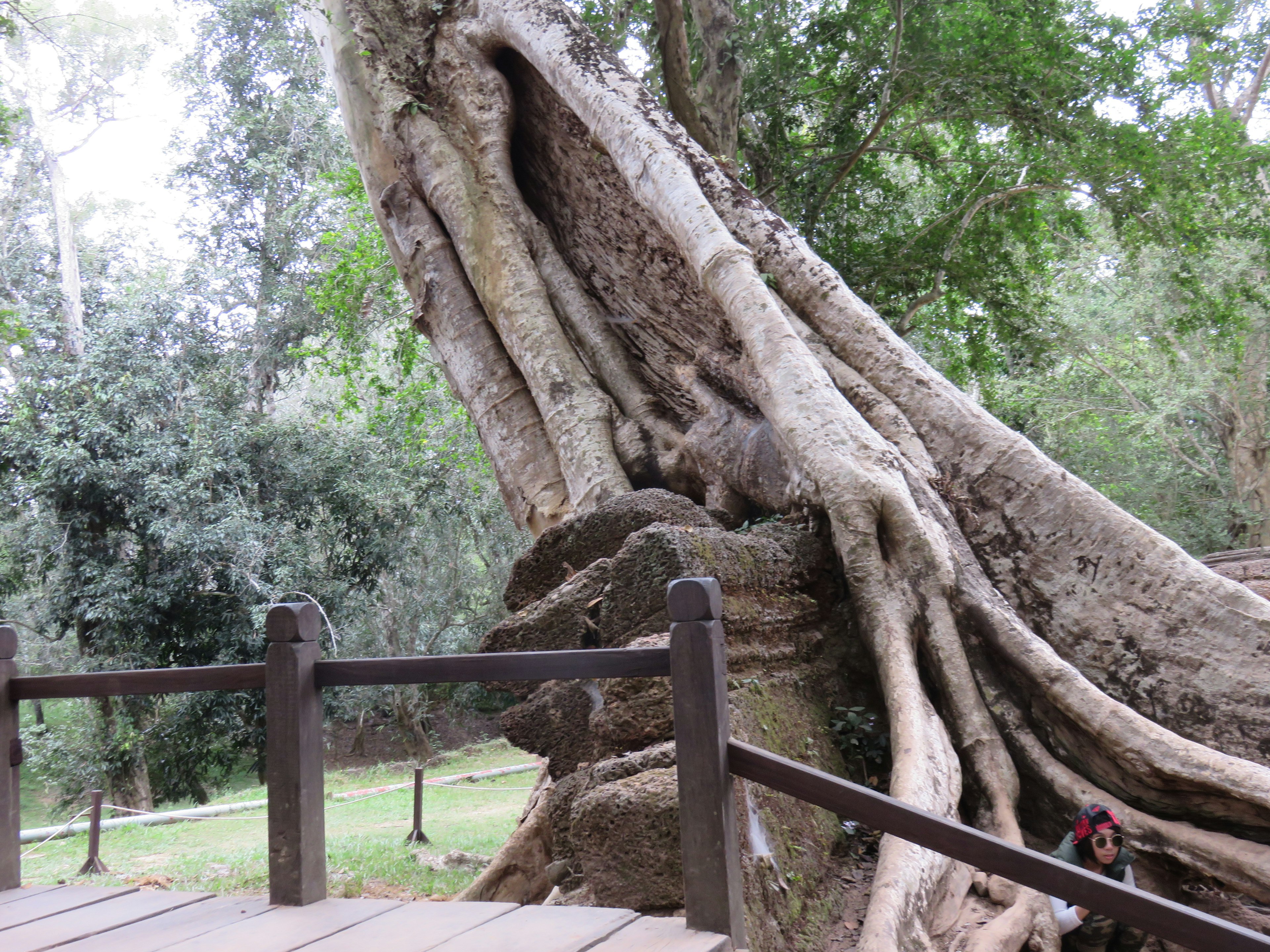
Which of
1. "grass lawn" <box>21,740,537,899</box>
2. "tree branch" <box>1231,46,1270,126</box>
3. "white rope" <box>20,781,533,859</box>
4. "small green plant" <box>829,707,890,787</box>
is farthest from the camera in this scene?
"tree branch" <box>1231,46,1270,126</box>

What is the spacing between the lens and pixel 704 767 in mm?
1731

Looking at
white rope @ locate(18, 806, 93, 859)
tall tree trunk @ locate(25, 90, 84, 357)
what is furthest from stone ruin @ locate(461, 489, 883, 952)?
tall tree trunk @ locate(25, 90, 84, 357)

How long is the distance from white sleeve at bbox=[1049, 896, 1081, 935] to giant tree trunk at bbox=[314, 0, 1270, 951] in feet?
0.30

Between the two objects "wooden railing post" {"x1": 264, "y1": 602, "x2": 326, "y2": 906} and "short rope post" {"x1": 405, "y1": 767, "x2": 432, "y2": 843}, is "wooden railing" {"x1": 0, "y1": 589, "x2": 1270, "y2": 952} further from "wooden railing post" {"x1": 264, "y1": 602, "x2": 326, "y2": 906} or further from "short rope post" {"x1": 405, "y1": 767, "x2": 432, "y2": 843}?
"short rope post" {"x1": 405, "y1": 767, "x2": 432, "y2": 843}

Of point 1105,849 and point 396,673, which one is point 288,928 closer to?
point 396,673

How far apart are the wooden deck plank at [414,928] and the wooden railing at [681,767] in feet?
0.86

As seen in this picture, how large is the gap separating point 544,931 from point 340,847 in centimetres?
724

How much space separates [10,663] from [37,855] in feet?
26.0

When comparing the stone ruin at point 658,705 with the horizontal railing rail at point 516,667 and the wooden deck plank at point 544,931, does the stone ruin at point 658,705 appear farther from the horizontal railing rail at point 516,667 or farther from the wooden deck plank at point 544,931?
the horizontal railing rail at point 516,667

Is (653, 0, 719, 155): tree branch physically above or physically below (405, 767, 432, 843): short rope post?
above

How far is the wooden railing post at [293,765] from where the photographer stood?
82.1 inches

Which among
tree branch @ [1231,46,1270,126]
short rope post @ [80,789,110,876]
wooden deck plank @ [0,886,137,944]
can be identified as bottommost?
short rope post @ [80,789,110,876]

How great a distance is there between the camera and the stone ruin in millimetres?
2309

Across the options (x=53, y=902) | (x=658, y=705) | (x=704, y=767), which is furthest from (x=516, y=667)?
(x=53, y=902)
